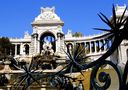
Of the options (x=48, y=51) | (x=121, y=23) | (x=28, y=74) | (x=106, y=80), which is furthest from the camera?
(x=48, y=51)

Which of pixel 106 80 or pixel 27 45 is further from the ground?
pixel 27 45

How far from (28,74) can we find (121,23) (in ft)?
11.4

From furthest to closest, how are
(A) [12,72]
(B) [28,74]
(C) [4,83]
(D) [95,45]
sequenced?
(D) [95,45] < (A) [12,72] < (C) [4,83] < (B) [28,74]

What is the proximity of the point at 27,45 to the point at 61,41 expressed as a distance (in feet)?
31.6

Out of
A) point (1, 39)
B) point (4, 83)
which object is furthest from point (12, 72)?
point (1, 39)

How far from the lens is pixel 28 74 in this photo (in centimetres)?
930

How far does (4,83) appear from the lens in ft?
102

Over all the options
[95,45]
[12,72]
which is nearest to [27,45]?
[95,45]

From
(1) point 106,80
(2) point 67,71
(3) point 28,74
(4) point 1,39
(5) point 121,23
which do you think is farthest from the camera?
(4) point 1,39

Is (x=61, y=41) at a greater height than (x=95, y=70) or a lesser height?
Result: greater

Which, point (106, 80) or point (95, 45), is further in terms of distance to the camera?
point (95, 45)

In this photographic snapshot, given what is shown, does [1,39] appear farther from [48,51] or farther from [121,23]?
[121,23]

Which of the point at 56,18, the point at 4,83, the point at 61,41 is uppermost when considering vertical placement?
the point at 56,18

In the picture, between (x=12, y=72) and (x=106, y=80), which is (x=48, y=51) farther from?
(x=106, y=80)
